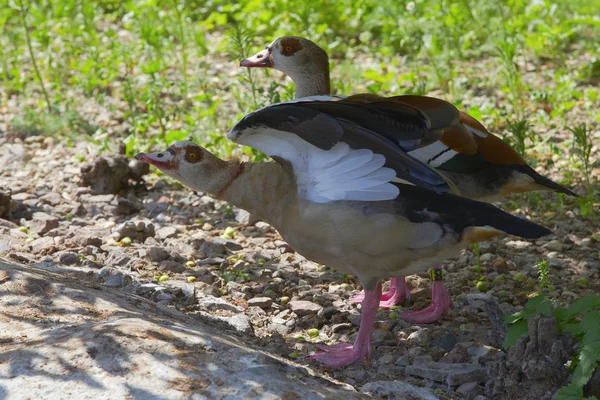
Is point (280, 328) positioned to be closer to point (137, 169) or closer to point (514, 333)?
point (514, 333)

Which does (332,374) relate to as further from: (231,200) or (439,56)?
(439,56)

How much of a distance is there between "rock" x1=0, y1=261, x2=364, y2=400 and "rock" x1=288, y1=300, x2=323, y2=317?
37.0 inches

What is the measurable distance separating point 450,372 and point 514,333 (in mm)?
421

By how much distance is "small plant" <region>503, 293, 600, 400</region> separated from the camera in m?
3.41

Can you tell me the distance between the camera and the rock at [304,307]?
504cm

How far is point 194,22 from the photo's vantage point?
1036cm

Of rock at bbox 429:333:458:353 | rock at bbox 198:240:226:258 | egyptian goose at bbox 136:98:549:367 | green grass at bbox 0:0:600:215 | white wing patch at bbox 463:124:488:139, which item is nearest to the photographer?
egyptian goose at bbox 136:98:549:367

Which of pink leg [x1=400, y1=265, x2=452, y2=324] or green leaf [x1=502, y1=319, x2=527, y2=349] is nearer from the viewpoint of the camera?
green leaf [x1=502, y1=319, x2=527, y2=349]

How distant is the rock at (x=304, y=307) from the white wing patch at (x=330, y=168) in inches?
33.6

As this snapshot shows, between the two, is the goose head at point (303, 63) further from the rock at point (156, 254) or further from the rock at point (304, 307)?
the rock at point (304, 307)

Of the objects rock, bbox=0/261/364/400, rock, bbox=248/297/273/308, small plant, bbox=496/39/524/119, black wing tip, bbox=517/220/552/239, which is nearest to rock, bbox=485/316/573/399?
black wing tip, bbox=517/220/552/239

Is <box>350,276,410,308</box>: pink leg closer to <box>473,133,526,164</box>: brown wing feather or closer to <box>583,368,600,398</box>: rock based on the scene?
<box>473,133,526,164</box>: brown wing feather

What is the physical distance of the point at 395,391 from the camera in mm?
3881

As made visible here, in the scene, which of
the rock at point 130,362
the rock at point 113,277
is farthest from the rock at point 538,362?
the rock at point 113,277
